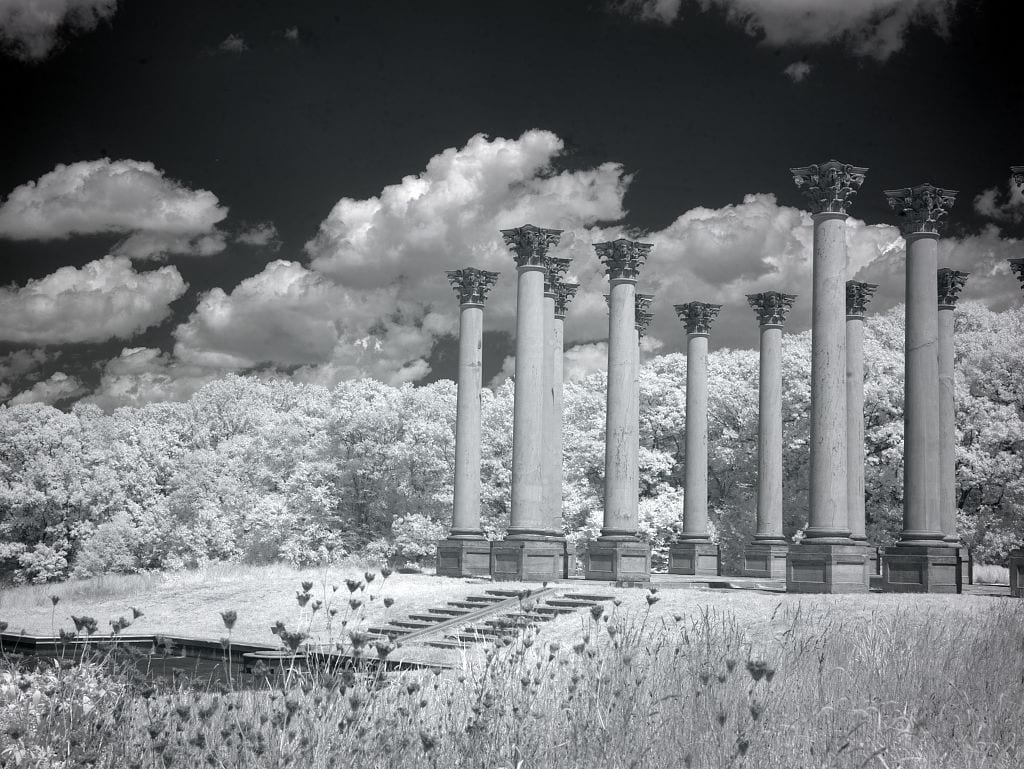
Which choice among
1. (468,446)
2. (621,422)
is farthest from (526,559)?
(468,446)

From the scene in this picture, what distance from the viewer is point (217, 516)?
8944cm

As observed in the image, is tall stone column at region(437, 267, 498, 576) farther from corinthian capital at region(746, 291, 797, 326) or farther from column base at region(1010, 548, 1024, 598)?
column base at region(1010, 548, 1024, 598)

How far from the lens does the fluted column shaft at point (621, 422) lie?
165 ft

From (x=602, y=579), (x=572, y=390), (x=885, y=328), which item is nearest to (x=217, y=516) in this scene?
(x=572, y=390)

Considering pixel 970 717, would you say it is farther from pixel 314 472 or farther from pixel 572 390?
pixel 572 390

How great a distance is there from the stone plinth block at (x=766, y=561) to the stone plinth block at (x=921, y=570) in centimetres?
1902

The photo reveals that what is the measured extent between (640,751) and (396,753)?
2.50m

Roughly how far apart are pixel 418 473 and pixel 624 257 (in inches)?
1401

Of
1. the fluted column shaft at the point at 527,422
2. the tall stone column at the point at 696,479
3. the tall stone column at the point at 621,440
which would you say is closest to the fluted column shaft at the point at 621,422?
the tall stone column at the point at 621,440

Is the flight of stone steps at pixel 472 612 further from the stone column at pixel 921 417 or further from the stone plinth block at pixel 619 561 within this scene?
the stone column at pixel 921 417

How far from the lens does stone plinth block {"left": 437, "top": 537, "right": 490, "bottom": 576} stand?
54312 mm

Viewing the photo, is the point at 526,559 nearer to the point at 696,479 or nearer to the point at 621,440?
the point at 621,440

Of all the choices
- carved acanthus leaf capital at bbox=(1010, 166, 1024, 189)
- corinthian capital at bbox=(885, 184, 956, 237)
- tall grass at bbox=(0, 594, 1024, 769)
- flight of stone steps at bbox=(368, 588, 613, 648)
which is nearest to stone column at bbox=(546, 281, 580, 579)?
flight of stone steps at bbox=(368, 588, 613, 648)

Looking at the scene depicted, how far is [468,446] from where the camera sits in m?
56.0
